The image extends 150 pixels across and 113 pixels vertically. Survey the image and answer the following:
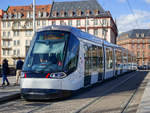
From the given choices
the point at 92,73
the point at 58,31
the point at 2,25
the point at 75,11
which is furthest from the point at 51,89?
the point at 2,25

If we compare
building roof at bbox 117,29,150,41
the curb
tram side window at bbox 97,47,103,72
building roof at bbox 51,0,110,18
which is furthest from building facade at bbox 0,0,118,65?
the curb

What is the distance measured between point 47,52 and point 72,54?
1.14m

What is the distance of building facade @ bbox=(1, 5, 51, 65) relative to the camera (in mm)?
75062

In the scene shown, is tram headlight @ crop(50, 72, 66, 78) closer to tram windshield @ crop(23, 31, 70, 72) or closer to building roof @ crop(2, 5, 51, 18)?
tram windshield @ crop(23, 31, 70, 72)

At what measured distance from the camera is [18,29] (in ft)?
248

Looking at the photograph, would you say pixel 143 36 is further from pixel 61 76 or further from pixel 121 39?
pixel 61 76

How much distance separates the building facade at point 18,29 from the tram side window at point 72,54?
210 feet

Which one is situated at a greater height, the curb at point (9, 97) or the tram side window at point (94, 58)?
the tram side window at point (94, 58)

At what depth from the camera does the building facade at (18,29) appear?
7506cm

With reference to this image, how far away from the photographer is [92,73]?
47.4ft

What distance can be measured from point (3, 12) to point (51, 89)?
73.8m

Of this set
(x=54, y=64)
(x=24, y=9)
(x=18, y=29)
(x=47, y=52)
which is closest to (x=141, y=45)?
(x=24, y=9)

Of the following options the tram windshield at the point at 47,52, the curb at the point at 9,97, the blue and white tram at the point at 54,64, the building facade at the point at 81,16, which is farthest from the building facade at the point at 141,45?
the curb at the point at 9,97

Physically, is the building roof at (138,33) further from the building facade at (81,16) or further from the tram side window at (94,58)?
the tram side window at (94,58)
